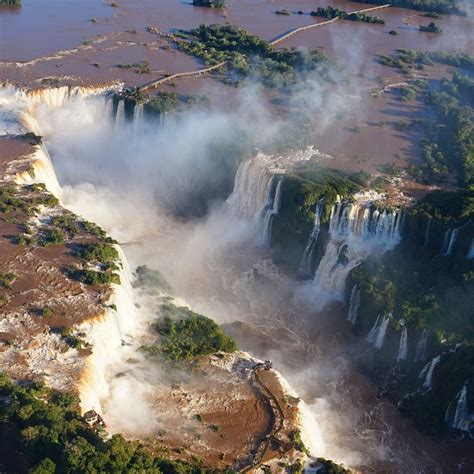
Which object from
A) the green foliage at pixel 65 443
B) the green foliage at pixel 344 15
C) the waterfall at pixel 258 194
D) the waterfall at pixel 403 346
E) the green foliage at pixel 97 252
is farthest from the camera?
the green foliage at pixel 344 15

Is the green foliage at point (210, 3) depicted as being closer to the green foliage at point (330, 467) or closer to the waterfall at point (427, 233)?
the waterfall at point (427, 233)

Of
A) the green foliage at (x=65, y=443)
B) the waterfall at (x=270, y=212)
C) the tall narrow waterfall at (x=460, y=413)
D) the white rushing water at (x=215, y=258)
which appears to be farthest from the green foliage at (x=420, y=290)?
the green foliage at (x=65, y=443)

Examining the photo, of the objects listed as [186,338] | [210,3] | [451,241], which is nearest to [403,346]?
[451,241]

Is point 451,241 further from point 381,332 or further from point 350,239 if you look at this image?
point 381,332

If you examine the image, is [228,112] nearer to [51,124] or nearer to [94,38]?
[51,124]

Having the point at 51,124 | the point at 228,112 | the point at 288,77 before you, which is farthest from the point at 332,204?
the point at 51,124

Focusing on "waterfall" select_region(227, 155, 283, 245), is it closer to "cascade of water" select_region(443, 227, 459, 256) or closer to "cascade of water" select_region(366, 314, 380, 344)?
"cascade of water" select_region(366, 314, 380, 344)

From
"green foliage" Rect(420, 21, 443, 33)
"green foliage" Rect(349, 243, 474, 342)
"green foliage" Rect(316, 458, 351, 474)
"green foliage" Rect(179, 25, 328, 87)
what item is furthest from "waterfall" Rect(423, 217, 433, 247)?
"green foliage" Rect(420, 21, 443, 33)
